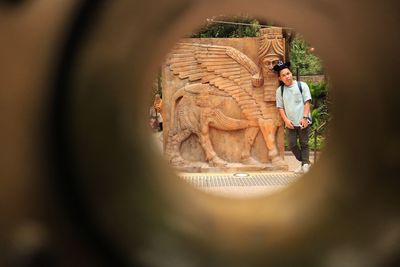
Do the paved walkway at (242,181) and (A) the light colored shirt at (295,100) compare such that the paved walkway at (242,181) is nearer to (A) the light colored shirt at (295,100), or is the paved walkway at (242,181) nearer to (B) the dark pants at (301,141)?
(B) the dark pants at (301,141)

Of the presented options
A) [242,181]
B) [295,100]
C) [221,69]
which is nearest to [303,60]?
[221,69]

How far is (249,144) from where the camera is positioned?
4805 millimetres

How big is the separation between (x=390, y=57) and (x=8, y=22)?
1.69 ft

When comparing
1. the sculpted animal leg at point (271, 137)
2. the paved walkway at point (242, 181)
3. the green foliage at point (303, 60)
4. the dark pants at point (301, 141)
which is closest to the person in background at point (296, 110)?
the dark pants at point (301, 141)

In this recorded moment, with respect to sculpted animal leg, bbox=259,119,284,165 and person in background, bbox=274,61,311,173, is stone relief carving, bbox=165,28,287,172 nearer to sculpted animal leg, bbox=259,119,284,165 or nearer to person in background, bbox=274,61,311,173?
sculpted animal leg, bbox=259,119,284,165

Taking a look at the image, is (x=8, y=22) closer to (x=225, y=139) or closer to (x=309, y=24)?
(x=309, y=24)

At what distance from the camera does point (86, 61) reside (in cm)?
55

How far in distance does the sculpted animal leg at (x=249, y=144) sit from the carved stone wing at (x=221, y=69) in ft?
0.44

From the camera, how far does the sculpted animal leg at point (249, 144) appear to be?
4758 millimetres

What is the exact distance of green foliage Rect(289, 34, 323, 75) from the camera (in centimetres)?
887

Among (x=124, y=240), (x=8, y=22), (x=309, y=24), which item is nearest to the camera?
(x=8, y=22)

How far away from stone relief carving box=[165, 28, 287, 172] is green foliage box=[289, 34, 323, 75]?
4174 millimetres

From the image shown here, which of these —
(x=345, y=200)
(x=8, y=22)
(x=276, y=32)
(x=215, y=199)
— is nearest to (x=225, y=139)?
(x=276, y=32)

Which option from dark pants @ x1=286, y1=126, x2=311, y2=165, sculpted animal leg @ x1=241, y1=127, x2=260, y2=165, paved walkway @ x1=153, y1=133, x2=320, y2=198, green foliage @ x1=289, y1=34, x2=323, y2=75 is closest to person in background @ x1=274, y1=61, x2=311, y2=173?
dark pants @ x1=286, y1=126, x2=311, y2=165
